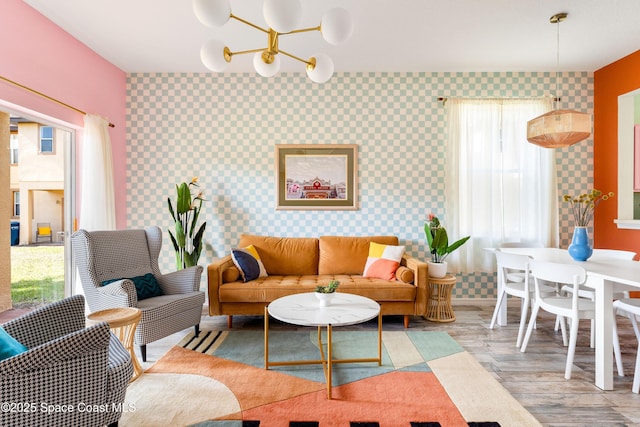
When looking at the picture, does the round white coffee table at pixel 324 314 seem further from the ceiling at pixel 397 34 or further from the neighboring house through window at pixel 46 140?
the neighboring house through window at pixel 46 140

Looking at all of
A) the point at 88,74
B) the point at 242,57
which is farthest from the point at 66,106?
the point at 242,57

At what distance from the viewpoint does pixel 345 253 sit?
4059 millimetres

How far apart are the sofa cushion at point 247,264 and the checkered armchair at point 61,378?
1.86 m

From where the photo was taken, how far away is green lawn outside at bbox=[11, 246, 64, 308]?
300 centimetres

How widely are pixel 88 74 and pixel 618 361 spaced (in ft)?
17.5

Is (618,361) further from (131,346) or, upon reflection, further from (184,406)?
(131,346)

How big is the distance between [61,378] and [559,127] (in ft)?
12.3

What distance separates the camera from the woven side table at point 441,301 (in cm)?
371

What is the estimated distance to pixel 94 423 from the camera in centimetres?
151

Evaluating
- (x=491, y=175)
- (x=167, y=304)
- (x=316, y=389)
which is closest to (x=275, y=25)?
(x=316, y=389)

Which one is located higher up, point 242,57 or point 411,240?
point 242,57

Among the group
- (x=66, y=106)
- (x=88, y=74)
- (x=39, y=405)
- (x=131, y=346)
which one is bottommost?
(x=131, y=346)

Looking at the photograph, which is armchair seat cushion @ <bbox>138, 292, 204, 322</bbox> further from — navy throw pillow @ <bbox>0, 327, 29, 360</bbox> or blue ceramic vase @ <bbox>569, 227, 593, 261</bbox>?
blue ceramic vase @ <bbox>569, 227, 593, 261</bbox>

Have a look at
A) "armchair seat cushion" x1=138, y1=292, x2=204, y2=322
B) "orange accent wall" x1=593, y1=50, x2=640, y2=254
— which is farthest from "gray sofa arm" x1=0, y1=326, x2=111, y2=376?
"orange accent wall" x1=593, y1=50, x2=640, y2=254
